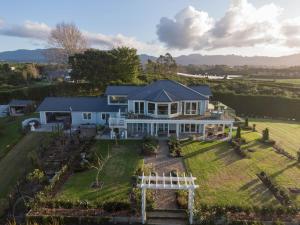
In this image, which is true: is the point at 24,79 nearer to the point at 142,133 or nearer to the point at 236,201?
the point at 142,133

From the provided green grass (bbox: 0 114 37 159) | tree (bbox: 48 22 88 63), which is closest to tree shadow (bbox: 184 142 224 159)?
green grass (bbox: 0 114 37 159)

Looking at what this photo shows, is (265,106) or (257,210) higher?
(265,106)

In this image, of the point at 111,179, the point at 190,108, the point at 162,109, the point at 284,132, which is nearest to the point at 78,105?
the point at 162,109

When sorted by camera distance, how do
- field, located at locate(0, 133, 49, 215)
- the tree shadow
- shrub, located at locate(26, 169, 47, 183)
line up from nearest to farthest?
shrub, located at locate(26, 169, 47, 183)
field, located at locate(0, 133, 49, 215)
the tree shadow

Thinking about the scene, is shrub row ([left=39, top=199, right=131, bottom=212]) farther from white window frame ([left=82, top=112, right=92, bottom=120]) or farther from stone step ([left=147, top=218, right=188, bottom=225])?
white window frame ([left=82, top=112, right=92, bottom=120])

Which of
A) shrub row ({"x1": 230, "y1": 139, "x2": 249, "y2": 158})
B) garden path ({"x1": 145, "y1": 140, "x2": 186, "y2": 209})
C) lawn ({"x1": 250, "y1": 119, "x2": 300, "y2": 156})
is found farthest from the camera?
lawn ({"x1": 250, "y1": 119, "x2": 300, "y2": 156})

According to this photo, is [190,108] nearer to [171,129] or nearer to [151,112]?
[171,129]

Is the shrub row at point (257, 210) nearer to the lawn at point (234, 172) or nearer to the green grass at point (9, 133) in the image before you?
the lawn at point (234, 172)
